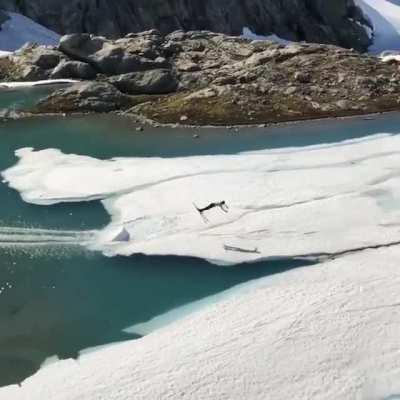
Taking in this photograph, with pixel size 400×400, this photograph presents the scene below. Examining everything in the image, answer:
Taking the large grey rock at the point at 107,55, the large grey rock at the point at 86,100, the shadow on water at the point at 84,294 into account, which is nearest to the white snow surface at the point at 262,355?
the shadow on water at the point at 84,294

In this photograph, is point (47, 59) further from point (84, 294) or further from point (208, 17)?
point (84, 294)

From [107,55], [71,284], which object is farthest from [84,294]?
[107,55]

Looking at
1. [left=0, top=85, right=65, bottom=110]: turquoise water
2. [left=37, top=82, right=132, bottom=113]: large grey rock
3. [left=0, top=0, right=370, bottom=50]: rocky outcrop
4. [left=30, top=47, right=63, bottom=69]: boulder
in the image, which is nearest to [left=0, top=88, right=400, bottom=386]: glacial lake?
[left=37, top=82, right=132, bottom=113]: large grey rock

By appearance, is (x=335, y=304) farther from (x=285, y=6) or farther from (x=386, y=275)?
(x=285, y=6)

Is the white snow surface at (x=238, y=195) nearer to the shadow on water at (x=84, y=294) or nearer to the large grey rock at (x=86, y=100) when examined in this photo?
the shadow on water at (x=84, y=294)

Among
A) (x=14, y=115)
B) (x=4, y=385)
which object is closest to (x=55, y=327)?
(x=4, y=385)

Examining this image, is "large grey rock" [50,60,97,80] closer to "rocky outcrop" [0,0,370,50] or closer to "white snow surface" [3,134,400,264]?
"white snow surface" [3,134,400,264]
